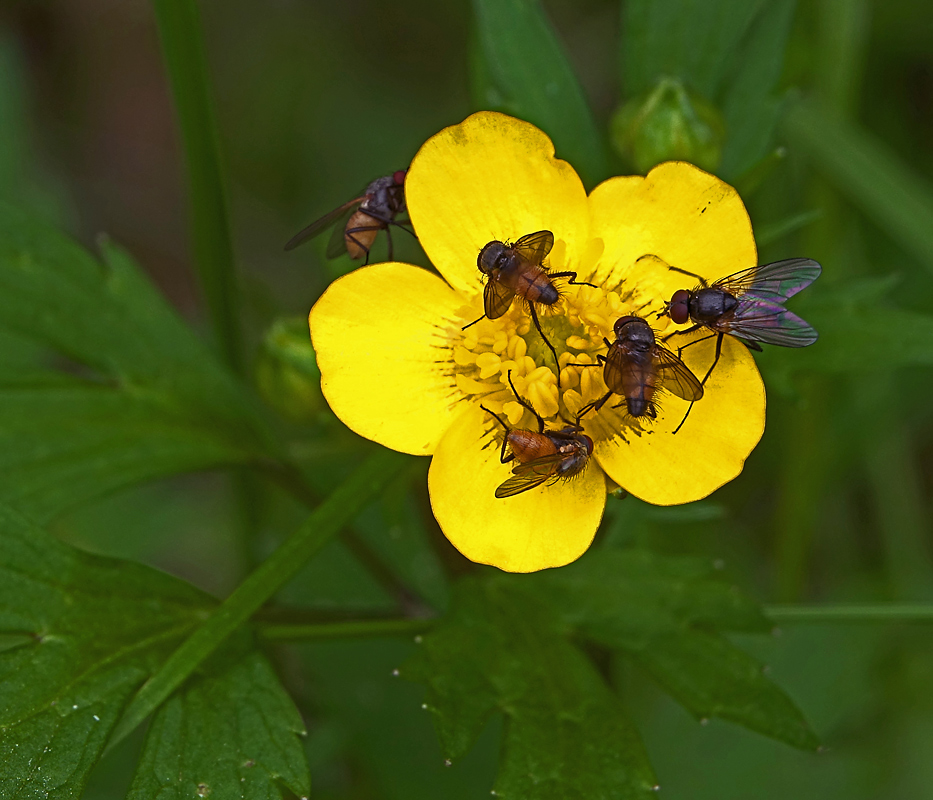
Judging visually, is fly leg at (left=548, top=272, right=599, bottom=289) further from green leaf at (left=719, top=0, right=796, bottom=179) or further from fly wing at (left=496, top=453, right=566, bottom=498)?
green leaf at (left=719, top=0, right=796, bottom=179)

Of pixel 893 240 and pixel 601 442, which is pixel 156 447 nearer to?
pixel 601 442

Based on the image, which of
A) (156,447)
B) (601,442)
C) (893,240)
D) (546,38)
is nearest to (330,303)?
(601,442)

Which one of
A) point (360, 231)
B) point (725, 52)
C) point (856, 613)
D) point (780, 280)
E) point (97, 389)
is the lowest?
point (856, 613)

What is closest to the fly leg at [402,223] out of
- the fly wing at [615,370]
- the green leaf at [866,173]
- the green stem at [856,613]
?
the fly wing at [615,370]

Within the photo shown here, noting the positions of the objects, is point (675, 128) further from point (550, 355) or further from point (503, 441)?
point (503, 441)

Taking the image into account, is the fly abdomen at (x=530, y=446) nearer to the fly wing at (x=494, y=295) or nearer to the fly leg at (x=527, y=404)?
the fly leg at (x=527, y=404)

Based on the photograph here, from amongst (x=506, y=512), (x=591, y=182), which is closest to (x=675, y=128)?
(x=591, y=182)

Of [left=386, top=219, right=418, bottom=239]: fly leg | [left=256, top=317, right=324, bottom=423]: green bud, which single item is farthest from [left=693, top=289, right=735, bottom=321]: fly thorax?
[left=256, top=317, right=324, bottom=423]: green bud
